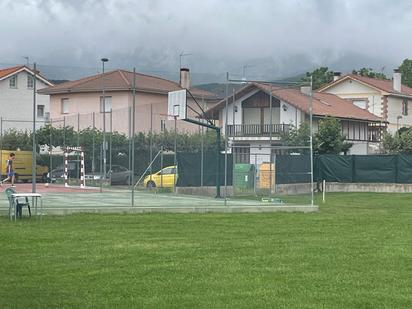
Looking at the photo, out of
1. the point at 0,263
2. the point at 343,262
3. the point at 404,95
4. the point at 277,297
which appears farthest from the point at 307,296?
the point at 404,95

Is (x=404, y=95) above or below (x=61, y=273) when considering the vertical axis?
above

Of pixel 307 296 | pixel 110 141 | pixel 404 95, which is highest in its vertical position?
pixel 404 95

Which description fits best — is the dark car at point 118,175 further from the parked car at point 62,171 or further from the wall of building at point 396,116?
the wall of building at point 396,116

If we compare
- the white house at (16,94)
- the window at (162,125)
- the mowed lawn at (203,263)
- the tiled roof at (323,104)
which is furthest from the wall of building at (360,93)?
the mowed lawn at (203,263)

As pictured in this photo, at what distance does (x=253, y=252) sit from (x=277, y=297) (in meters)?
4.19

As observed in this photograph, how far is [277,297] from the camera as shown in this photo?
29.3 ft

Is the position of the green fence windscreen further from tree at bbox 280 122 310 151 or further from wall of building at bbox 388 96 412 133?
wall of building at bbox 388 96 412 133

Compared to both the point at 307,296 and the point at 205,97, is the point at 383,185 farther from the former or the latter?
the point at 307,296

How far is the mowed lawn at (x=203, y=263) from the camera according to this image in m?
8.84

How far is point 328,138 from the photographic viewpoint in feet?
150

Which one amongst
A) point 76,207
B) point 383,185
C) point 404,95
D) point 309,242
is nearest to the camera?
point 309,242

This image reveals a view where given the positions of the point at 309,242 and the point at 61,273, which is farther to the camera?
the point at 309,242

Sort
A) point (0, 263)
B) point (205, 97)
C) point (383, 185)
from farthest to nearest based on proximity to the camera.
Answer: point (383, 185), point (205, 97), point (0, 263)

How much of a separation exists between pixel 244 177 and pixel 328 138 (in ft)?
56.1
